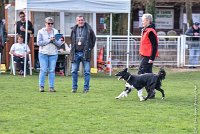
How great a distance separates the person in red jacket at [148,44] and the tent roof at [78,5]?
6.53 meters

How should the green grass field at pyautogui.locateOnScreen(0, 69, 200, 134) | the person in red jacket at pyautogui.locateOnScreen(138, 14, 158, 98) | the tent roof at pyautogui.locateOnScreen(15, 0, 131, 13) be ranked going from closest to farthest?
the green grass field at pyautogui.locateOnScreen(0, 69, 200, 134) → the person in red jacket at pyautogui.locateOnScreen(138, 14, 158, 98) → the tent roof at pyautogui.locateOnScreen(15, 0, 131, 13)

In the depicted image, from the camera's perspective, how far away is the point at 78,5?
66.9 ft

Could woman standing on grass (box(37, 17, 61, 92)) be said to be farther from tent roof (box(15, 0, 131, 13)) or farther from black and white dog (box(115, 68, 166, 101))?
tent roof (box(15, 0, 131, 13))

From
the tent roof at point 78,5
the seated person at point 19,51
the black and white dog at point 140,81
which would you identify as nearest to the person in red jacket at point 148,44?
the black and white dog at point 140,81

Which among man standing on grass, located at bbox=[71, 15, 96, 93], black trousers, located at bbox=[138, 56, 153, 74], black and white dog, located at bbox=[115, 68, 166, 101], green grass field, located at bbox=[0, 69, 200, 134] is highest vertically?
man standing on grass, located at bbox=[71, 15, 96, 93]

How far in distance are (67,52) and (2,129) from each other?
12498 millimetres

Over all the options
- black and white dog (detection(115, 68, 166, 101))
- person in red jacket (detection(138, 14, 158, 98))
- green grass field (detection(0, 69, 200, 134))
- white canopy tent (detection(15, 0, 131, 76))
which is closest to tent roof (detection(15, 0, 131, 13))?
white canopy tent (detection(15, 0, 131, 76))

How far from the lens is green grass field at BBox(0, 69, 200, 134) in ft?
31.8

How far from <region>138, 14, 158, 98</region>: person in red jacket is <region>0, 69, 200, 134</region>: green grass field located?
783 millimetres

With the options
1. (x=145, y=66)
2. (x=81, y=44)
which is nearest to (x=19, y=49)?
(x=81, y=44)

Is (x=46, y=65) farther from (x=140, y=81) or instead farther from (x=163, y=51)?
(x=163, y=51)

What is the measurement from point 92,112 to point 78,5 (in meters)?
9.40

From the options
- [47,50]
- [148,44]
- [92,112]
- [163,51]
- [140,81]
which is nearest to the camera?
[92,112]

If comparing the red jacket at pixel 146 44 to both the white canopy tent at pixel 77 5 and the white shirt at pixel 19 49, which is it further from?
the white shirt at pixel 19 49
